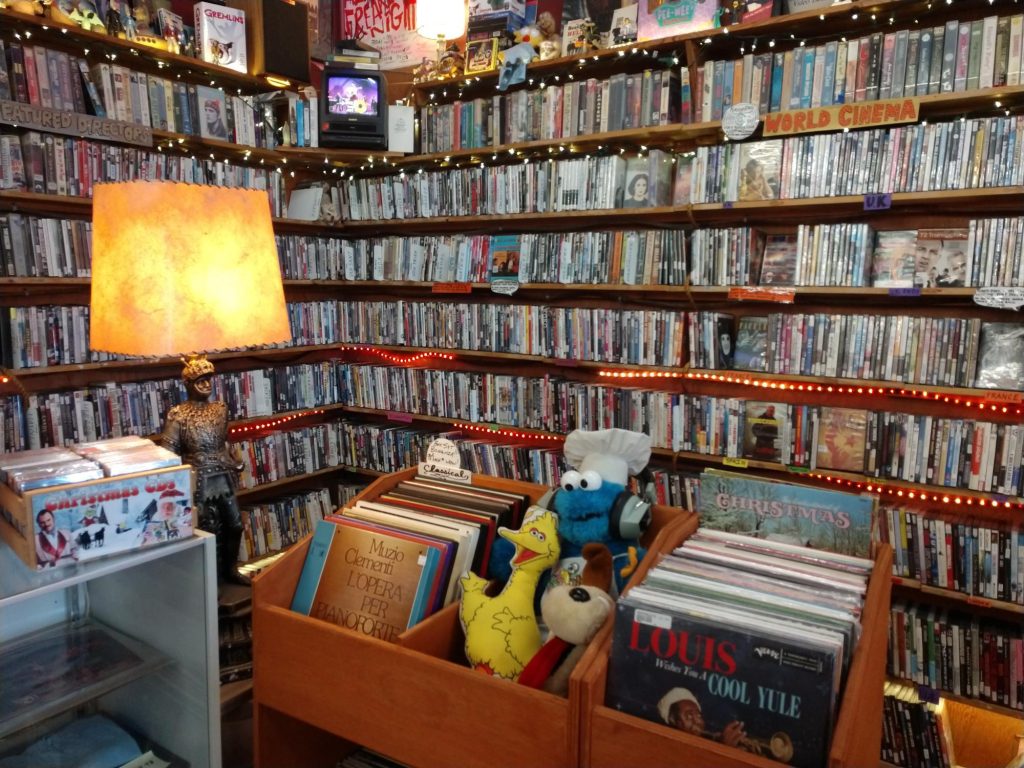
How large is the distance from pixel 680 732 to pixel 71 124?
9.12 ft

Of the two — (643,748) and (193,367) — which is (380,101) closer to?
(193,367)

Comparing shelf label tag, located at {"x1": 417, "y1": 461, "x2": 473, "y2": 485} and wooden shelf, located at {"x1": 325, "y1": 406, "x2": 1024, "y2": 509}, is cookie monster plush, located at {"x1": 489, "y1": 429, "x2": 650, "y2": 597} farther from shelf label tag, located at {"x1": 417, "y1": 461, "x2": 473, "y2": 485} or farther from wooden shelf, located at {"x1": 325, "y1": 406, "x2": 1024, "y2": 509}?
wooden shelf, located at {"x1": 325, "y1": 406, "x2": 1024, "y2": 509}

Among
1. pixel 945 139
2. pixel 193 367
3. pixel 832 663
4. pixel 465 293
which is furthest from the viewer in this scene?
pixel 465 293

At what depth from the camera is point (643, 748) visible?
980mm

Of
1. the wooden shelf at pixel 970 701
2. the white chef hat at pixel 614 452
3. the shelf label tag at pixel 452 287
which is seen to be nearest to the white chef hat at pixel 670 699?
the white chef hat at pixel 614 452

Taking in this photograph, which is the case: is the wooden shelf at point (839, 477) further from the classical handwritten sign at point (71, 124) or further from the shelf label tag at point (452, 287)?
the classical handwritten sign at point (71, 124)

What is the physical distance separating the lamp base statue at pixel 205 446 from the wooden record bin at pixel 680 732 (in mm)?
1279

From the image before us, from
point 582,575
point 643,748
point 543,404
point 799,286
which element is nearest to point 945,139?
A: point 799,286

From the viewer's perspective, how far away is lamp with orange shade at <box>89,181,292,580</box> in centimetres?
147

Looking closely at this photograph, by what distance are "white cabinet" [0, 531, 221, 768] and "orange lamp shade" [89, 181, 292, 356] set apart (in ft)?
1.41

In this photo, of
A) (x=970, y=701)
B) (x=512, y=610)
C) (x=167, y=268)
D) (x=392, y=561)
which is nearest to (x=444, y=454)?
(x=392, y=561)

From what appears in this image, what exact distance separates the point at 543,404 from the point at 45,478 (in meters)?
2.02

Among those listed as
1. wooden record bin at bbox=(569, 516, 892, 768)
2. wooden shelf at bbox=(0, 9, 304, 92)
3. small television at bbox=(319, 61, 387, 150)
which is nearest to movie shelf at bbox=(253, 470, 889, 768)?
wooden record bin at bbox=(569, 516, 892, 768)

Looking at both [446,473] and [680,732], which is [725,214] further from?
[680,732]
